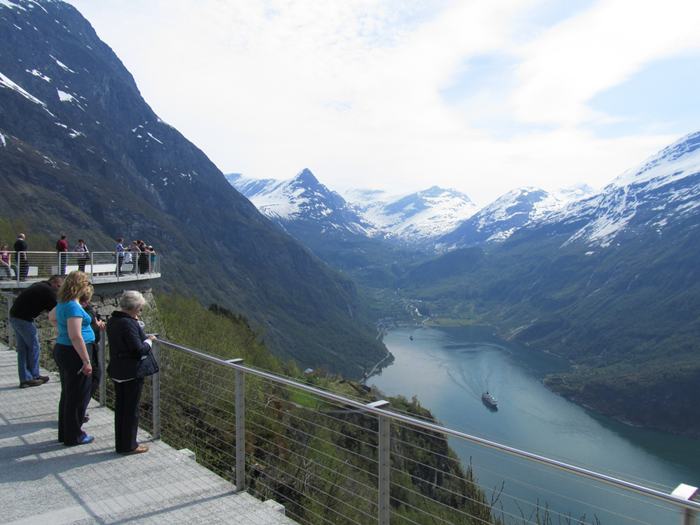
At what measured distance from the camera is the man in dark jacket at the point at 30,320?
27.2 ft

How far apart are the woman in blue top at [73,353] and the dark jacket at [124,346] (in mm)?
407

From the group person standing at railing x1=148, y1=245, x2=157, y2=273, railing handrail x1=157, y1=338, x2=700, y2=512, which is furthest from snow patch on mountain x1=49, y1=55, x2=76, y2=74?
railing handrail x1=157, y1=338, x2=700, y2=512

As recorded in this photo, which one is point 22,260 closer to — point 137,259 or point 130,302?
point 137,259

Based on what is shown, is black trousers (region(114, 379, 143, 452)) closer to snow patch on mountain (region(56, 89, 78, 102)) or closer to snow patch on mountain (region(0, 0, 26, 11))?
snow patch on mountain (region(56, 89, 78, 102))

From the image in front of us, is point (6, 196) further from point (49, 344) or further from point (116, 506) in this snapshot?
point (116, 506)

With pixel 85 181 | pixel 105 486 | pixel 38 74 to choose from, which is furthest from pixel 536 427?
pixel 38 74

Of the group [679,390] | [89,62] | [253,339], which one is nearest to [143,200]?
[89,62]

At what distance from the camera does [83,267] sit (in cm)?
2033

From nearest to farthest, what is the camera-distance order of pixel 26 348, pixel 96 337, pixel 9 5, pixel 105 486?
pixel 105 486, pixel 96 337, pixel 26 348, pixel 9 5

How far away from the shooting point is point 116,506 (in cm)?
528

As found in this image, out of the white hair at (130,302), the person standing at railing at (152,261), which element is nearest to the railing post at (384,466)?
the white hair at (130,302)

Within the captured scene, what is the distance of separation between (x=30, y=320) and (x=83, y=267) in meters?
12.5

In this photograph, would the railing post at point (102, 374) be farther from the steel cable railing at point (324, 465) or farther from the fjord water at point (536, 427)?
Result: the fjord water at point (536, 427)

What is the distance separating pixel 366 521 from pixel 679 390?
135m
